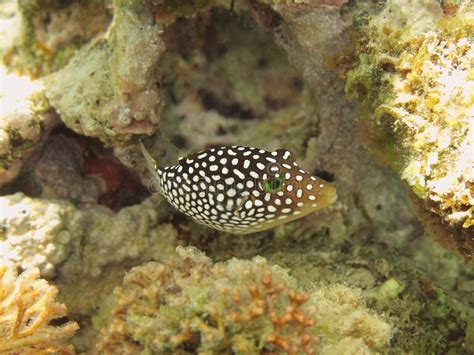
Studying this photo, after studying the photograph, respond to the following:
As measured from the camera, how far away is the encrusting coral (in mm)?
2994

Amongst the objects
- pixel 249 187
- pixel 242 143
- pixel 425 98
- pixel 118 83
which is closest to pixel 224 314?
pixel 249 187

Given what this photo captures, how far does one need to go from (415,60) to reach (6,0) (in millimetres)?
6433

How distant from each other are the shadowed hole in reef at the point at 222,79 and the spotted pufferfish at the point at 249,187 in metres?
1.93

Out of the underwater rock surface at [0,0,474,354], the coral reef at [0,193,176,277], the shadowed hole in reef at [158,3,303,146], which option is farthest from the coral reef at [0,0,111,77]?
the coral reef at [0,193,176,277]

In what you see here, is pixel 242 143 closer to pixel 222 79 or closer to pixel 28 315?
pixel 222 79

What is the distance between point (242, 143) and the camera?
623 centimetres

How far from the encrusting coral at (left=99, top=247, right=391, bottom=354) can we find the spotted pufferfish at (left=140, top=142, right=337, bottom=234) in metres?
0.61

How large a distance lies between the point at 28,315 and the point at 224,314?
6.05 feet

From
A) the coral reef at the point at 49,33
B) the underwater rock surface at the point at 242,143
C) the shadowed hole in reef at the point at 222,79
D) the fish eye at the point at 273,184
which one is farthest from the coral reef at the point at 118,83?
the fish eye at the point at 273,184

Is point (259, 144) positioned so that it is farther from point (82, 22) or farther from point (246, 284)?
point (246, 284)

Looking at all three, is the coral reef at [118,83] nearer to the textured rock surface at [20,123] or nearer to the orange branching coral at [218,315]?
the textured rock surface at [20,123]

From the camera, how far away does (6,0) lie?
7.23 metres

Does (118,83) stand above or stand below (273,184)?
above

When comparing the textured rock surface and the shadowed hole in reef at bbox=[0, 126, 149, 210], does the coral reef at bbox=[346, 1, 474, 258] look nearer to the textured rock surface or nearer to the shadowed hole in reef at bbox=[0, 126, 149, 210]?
the shadowed hole in reef at bbox=[0, 126, 149, 210]
